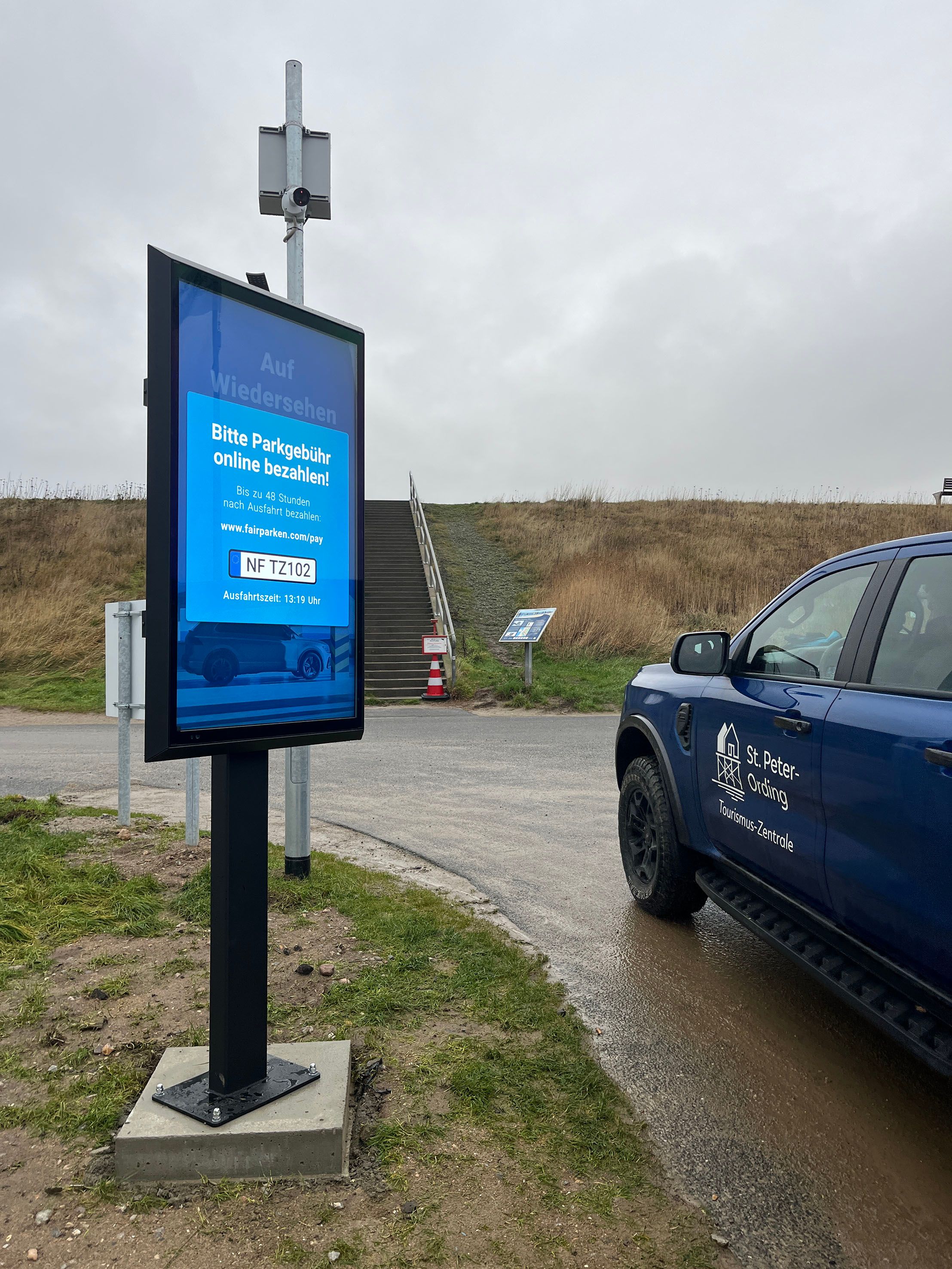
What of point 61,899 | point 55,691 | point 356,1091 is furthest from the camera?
point 55,691

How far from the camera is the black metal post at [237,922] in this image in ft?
9.02

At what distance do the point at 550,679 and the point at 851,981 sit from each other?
1465 cm

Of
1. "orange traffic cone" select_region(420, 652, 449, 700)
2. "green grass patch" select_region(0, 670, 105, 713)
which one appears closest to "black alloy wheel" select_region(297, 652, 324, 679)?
"orange traffic cone" select_region(420, 652, 449, 700)

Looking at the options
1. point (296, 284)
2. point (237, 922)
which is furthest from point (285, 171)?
point (237, 922)

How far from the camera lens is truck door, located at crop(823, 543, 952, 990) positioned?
251 centimetres

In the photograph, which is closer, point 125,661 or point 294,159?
point 294,159

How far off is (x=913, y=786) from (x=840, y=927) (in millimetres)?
741

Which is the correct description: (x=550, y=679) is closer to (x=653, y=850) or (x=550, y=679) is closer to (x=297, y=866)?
(x=297, y=866)

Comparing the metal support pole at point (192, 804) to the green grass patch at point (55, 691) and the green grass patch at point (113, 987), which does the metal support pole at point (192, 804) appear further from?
the green grass patch at point (55, 691)

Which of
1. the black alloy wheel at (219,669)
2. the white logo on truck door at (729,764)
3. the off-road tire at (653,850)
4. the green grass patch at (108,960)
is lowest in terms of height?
the green grass patch at (108,960)

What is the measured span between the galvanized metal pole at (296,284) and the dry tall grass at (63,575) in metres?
11.1

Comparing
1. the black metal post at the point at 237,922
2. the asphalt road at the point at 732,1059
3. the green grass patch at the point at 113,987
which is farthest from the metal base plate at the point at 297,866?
the black metal post at the point at 237,922

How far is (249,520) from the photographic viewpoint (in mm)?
2727

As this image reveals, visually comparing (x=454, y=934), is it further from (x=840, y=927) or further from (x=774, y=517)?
(x=774, y=517)
